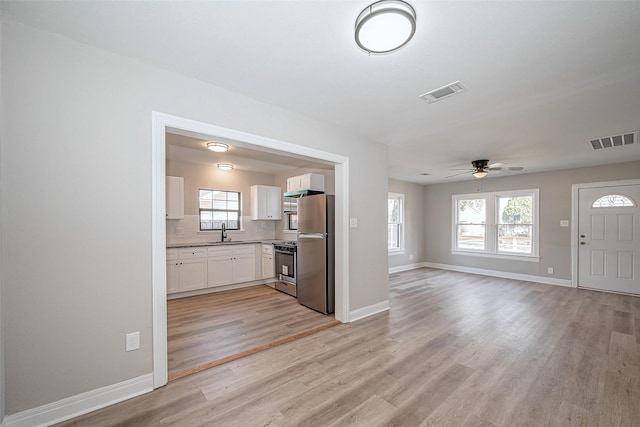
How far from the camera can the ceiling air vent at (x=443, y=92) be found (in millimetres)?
2347

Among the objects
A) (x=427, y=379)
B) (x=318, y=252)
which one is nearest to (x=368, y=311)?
(x=318, y=252)

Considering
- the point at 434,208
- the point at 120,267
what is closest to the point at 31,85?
the point at 120,267

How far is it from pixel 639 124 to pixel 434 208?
15.7ft

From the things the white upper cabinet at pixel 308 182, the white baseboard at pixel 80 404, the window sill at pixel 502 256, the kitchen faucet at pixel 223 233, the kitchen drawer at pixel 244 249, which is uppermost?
the white upper cabinet at pixel 308 182

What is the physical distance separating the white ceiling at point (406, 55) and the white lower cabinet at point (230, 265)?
330 cm

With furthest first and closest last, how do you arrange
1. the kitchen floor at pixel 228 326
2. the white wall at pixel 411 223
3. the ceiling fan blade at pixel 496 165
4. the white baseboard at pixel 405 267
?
Result: the white wall at pixel 411 223
the white baseboard at pixel 405 267
the ceiling fan blade at pixel 496 165
the kitchen floor at pixel 228 326

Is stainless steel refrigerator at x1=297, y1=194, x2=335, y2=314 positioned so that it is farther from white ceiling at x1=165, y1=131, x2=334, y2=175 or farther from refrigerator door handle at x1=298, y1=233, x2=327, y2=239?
white ceiling at x1=165, y1=131, x2=334, y2=175

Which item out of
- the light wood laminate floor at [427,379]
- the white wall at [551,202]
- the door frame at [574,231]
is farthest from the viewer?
the door frame at [574,231]

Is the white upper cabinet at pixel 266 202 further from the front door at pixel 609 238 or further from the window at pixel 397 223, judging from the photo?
the front door at pixel 609 238

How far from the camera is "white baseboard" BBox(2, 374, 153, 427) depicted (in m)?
1.66

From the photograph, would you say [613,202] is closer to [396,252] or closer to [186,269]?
[396,252]

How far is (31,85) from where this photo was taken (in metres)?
1.68

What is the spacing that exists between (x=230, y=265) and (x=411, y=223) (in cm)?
502

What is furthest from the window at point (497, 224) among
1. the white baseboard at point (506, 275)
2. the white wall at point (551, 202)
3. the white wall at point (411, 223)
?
the white wall at point (411, 223)
